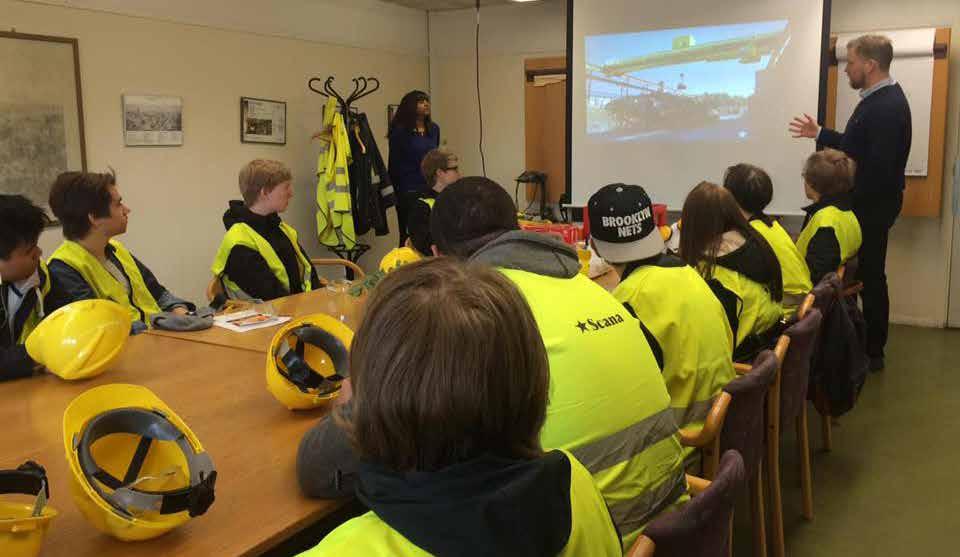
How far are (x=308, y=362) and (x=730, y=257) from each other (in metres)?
1.57

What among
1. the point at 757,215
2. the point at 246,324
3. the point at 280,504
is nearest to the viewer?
the point at 280,504

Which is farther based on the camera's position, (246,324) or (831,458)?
(831,458)

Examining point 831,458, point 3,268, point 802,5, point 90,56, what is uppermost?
point 802,5

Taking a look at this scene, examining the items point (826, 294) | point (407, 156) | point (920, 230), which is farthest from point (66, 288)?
point (920, 230)

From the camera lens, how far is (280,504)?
55.6 inches

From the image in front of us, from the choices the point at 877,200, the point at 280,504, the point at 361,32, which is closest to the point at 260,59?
the point at 361,32

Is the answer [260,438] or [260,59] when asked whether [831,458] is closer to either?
[260,438]

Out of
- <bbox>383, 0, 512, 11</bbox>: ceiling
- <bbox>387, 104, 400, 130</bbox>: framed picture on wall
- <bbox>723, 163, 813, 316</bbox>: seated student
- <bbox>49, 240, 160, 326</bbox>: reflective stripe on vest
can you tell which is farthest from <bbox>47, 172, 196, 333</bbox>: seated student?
<bbox>383, 0, 512, 11</bbox>: ceiling

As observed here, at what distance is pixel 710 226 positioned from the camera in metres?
2.79

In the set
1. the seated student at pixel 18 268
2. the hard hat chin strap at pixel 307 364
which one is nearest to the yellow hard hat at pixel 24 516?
the hard hat chin strap at pixel 307 364

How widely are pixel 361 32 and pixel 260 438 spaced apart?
5298mm

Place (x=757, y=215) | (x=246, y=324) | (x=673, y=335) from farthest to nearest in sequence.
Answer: (x=757, y=215) → (x=246, y=324) → (x=673, y=335)

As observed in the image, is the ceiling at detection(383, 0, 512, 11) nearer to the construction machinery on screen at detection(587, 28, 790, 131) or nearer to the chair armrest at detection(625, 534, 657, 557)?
the construction machinery on screen at detection(587, 28, 790, 131)

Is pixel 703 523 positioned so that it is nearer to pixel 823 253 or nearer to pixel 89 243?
pixel 89 243
